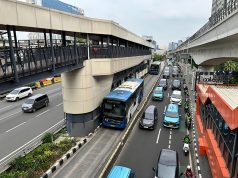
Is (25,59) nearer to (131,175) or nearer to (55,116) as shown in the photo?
(131,175)

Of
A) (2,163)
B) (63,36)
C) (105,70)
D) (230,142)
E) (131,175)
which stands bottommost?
(2,163)

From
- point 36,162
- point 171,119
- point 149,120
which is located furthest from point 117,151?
point 171,119

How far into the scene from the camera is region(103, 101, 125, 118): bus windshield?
2048cm

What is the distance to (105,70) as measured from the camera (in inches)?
805

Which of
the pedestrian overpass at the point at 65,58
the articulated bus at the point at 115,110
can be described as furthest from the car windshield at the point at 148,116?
the pedestrian overpass at the point at 65,58

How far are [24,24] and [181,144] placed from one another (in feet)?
46.5

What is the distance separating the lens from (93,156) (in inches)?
644

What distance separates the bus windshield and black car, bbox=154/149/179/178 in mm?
7093

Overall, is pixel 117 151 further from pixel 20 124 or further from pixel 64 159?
pixel 20 124

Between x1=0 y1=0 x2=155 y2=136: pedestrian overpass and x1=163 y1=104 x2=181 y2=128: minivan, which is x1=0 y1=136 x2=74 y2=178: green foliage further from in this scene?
x1=163 y1=104 x2=181 y2=128: minivan

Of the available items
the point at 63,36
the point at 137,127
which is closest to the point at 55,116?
the point at 137,127

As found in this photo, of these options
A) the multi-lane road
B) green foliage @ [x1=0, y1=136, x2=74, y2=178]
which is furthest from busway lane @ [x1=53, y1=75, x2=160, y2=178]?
the multi-lane road

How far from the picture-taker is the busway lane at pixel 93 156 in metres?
14.2

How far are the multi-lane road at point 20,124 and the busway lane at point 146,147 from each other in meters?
8.11
